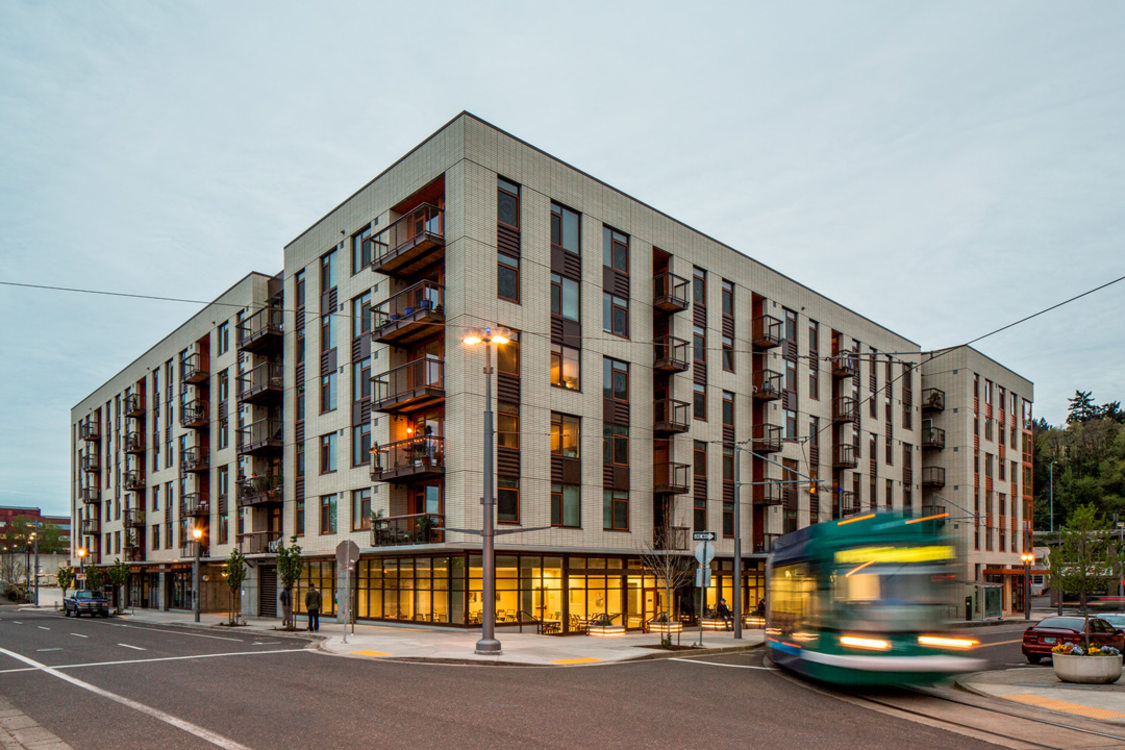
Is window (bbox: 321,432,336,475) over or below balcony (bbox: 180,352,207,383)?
Answer: below

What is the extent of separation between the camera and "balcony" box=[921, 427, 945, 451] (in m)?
59.1

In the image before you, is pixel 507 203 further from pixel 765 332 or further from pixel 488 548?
pixel 765 332

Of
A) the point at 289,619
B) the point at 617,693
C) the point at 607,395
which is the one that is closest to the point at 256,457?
the point at 289,619

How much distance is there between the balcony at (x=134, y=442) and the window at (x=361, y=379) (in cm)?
3360

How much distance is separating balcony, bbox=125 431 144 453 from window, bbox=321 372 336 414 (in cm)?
3041

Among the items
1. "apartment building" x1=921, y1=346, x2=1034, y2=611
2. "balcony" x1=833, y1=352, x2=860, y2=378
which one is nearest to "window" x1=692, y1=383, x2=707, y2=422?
"balcony" x1=833, y1=352, x2=860, y2=378

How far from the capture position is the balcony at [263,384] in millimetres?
42912

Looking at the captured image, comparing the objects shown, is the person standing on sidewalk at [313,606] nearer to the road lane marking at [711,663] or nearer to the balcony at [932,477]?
the road lane marking at [711,663]

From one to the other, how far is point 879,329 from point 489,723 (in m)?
49.5

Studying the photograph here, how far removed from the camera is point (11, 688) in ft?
50.2

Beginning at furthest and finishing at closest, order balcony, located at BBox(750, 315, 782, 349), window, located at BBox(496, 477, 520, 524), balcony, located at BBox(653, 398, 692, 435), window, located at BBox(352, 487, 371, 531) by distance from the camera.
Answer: balcony, located at BBox(750, 315, 782, 349) < balcony, located at BBox(653, 398, 692, 435) < window, located at BBox(352, 487, 371, 531) < window, located at BBox(496, 477, 520, 524)

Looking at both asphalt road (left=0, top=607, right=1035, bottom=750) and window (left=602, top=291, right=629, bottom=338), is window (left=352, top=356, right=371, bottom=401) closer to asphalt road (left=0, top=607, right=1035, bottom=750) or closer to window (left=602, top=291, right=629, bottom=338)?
window (left=602, top=291, right=629, bottom=338)

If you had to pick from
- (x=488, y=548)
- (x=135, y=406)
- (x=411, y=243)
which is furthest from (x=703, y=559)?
(x=135, y=406)

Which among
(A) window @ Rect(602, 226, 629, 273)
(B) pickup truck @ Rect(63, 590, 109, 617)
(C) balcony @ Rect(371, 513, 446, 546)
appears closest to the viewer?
(C) balcony @ Rect(371, 513, 446, 546)
